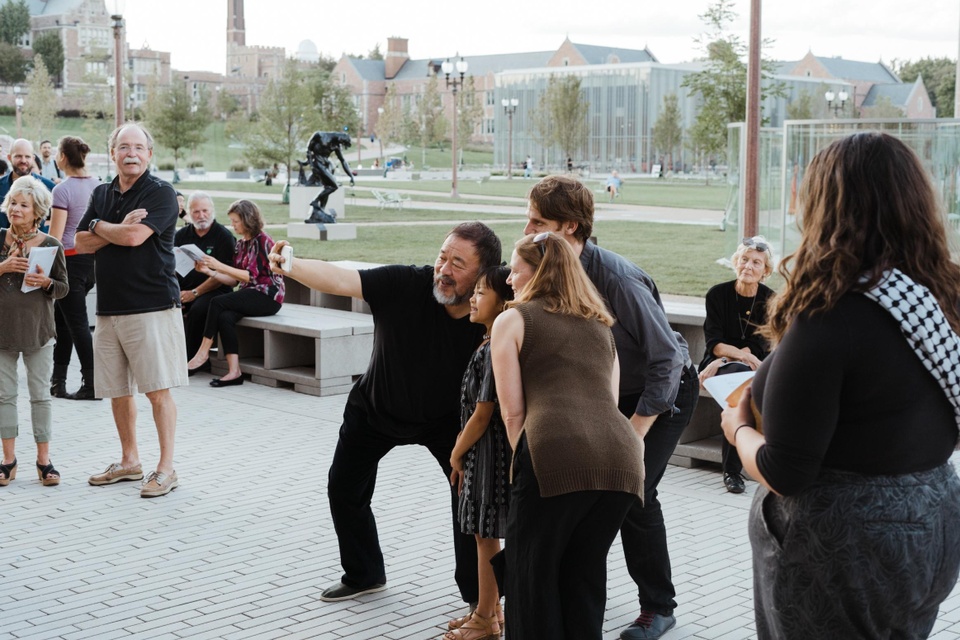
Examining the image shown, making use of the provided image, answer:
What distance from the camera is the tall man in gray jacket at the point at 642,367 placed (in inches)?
171

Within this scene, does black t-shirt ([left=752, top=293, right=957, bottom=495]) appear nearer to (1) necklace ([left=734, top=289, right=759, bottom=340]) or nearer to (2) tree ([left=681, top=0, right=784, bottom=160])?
(1) necklace ([left=734, top=289, right=759, bottom=340])

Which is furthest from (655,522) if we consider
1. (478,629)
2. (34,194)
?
(34,194)

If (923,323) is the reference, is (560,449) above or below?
below

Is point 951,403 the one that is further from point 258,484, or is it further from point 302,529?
point 258,484

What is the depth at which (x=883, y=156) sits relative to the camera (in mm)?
2494

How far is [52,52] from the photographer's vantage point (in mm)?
129250

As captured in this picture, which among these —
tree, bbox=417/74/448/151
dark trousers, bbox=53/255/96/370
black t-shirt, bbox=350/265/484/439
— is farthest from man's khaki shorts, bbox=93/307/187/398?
tree, bbox=417/74/448/151

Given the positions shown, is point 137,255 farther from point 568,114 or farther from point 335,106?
point 568,114

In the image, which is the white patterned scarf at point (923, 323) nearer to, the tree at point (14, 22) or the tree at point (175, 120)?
the tree at point (175, 120)

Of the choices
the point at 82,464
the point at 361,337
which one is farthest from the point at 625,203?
the point at 82,464

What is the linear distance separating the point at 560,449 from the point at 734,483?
406 cm

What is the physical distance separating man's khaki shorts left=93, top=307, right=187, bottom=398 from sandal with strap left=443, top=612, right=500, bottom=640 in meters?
3.05

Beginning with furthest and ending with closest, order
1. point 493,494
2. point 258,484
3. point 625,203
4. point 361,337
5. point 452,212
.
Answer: point 625,203 → point 452,212 → point 361,337 → point 258,484 → point 493,494

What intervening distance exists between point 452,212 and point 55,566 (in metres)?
30.8
